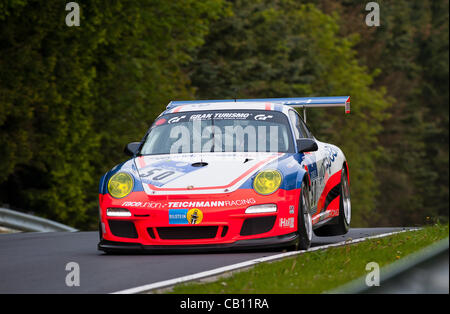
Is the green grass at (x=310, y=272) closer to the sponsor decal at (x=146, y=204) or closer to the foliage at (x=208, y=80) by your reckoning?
the sponsor decal at (x=146, y=204)

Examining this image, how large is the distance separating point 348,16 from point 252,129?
6240cm

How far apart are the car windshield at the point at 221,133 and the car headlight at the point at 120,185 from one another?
938 millimetres

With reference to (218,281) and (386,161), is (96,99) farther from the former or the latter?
(386,161)

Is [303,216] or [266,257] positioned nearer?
[266,257]

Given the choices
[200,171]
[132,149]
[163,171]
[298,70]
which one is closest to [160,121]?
[132,149]

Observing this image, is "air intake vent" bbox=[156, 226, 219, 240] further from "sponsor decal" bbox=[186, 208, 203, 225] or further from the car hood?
the car hood

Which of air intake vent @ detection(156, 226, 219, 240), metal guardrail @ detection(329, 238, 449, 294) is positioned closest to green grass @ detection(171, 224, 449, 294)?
air intake vent @ detection(156, 226, 219, 240)

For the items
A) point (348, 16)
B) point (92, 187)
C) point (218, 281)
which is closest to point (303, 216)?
point (218, 281)

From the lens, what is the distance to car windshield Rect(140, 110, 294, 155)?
10.9 meters

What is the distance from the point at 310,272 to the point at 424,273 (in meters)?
4.14

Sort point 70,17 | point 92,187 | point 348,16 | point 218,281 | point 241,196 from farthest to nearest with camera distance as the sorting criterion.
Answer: point 348,16
point 92,187
point 70,17
point 241,196
point 218,281

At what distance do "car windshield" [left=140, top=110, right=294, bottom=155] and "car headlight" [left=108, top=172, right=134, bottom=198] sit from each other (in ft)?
3.08

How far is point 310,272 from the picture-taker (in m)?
7.93
